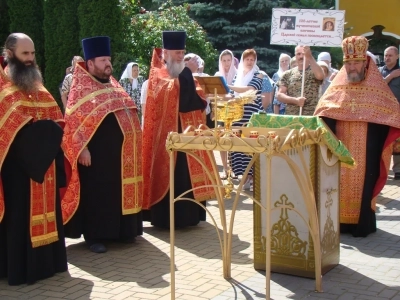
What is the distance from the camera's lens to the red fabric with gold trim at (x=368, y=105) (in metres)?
6.50

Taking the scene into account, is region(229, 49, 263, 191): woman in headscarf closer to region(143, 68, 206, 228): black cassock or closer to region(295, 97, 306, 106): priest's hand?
region(295, 97, 306, 106): priest's hand

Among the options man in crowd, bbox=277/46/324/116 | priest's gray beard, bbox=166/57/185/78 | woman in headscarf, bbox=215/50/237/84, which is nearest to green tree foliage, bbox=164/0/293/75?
woman in headscarf, bbox=215/50/237/84

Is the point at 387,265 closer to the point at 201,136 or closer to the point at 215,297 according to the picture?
the point at 215,297

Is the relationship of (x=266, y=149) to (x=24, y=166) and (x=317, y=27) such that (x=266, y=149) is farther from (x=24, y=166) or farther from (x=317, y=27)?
(x=317, y=27)

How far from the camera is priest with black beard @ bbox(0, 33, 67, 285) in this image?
17.0ft

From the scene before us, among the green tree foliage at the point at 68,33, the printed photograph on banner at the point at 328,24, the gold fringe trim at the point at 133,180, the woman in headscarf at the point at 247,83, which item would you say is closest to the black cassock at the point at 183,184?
the gold fringe trim at the point at 133,180

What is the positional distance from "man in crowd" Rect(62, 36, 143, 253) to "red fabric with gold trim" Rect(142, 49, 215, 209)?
0.50 m

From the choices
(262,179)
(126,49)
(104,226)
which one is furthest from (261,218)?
(126,49)

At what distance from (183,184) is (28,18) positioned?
429 inches

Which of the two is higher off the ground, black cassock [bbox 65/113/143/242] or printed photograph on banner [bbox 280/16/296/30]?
printed photograph on banner [bbox 280/16/296/30]

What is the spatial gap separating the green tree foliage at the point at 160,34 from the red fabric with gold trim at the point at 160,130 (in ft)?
26.8

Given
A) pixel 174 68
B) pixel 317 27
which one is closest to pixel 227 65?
pixel 317 27

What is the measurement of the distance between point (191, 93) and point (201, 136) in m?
2.34

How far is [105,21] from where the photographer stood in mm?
14438
